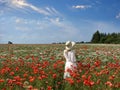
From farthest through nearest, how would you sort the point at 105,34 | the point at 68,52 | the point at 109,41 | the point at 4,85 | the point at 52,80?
the point at 105,34, the point at 109,41, the point at 68,52, the point at 52,80, the point at 4,85

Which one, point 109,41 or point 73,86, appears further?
point 109,41

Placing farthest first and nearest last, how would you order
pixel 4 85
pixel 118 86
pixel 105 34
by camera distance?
pixel 105 34, pixel 4 85, pixel 118 86

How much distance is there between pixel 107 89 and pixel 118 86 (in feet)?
1.23

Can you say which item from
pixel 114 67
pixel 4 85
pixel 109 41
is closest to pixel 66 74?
pixel 114 67

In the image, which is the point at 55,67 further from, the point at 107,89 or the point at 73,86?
the point at 107,89

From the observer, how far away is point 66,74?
1382 centimetres

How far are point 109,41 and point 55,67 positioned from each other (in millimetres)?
81932

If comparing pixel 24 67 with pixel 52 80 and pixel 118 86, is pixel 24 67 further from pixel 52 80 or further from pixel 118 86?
pixel 118 86

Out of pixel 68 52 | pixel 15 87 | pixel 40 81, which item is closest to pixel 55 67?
pixel 68 52

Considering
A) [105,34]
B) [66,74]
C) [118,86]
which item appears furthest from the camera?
[105,34]

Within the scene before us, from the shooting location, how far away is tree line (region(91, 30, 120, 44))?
9601cm

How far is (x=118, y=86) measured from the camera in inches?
385

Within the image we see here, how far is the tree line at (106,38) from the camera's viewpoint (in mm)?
Answer: 96012

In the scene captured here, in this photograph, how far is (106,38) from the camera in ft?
329
